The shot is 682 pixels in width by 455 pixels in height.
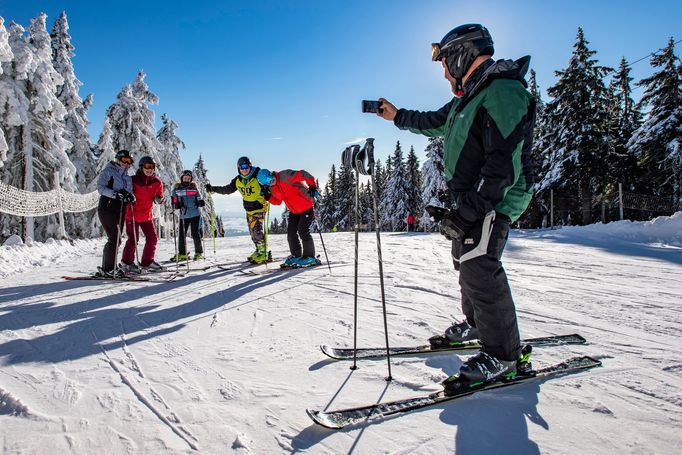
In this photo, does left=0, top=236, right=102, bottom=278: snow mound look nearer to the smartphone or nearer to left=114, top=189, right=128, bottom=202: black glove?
left=114, top=189, right=128, bottom=202: black glove

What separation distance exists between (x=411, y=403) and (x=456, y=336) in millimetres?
1047

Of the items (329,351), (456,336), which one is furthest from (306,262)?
(456,336)

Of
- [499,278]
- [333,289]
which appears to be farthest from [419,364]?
[333,289]

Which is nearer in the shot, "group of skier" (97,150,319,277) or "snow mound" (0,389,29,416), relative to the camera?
"snow mound" (0,389,29,416)

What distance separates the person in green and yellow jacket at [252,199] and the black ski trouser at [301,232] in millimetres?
609

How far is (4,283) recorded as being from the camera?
5773 mm

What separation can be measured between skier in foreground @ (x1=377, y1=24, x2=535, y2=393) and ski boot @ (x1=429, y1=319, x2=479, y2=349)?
613 mm

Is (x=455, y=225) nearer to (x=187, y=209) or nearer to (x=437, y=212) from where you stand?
(x=437, y=212)

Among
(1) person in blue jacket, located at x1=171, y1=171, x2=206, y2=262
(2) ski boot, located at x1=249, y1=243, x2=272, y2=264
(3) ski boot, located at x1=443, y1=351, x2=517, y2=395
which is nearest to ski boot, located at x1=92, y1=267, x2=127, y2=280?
(1) person in blue jacket, located at x1=171, y1=171, x2=206, y2=262

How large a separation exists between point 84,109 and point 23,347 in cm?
2908

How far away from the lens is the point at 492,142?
206cm

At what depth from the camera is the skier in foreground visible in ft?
6.78

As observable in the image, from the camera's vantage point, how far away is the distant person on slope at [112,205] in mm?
6430

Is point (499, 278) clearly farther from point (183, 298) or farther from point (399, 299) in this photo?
point (183, 298)
